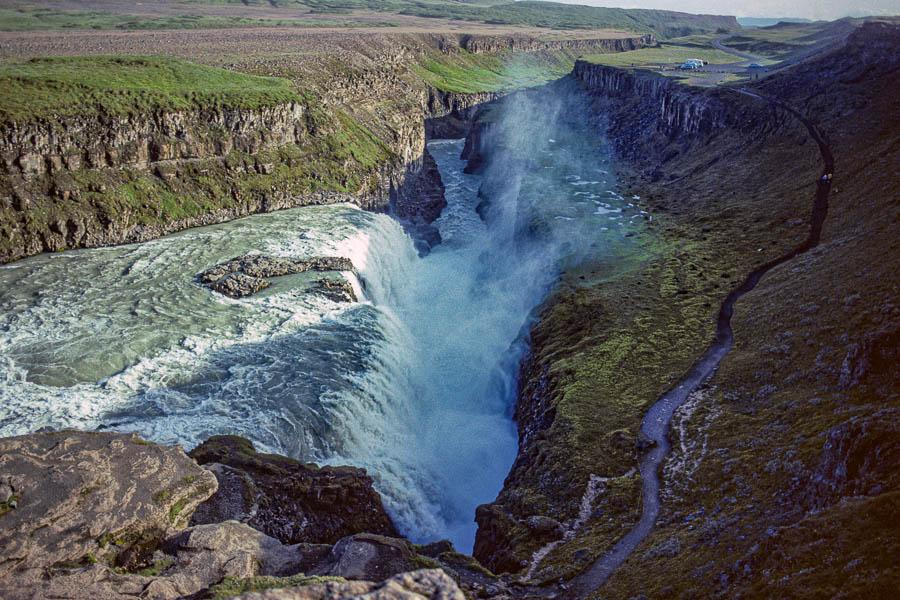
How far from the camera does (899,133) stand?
4816 cm

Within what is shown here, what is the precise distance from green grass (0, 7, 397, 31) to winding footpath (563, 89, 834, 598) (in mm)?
112627

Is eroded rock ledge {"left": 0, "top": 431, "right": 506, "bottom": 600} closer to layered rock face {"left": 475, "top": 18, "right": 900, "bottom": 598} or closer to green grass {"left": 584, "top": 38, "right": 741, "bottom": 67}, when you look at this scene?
layered rock face {"left": 475, "top": 18, "right": 900, "bottom": 598}

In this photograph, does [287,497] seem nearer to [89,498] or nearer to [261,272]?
[89,498]

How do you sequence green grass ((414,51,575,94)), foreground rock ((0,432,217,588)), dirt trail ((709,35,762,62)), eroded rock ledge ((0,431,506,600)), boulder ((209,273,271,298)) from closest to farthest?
eroded rock ledge ((0,431,506,600)) → foreground rock ((0,432,217,588)) → boulder ((209,273,271,298)) → dirt trail ((709,35,762,62)) → green grass ((414,51,575,94))

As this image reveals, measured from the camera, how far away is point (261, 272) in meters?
45.0

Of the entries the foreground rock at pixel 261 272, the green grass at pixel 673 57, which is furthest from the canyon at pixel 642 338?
the green grass at pixel 673 57

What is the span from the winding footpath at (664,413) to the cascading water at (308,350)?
28.9ft

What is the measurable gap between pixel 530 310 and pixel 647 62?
97001 mm

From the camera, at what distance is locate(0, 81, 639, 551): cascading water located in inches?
1164

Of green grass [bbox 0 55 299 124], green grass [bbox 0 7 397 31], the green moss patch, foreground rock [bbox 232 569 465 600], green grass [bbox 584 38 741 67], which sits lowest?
the green moss patch

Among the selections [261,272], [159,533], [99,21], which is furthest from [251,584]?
[99,21]

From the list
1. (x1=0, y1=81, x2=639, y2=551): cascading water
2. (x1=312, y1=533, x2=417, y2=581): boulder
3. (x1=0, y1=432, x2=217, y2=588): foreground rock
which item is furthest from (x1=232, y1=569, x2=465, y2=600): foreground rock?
(x1=0, y1=81, x2=639, y2=551): cascading water

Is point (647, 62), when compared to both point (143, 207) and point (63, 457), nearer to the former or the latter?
point (143, 207)

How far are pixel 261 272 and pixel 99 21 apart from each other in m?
109
